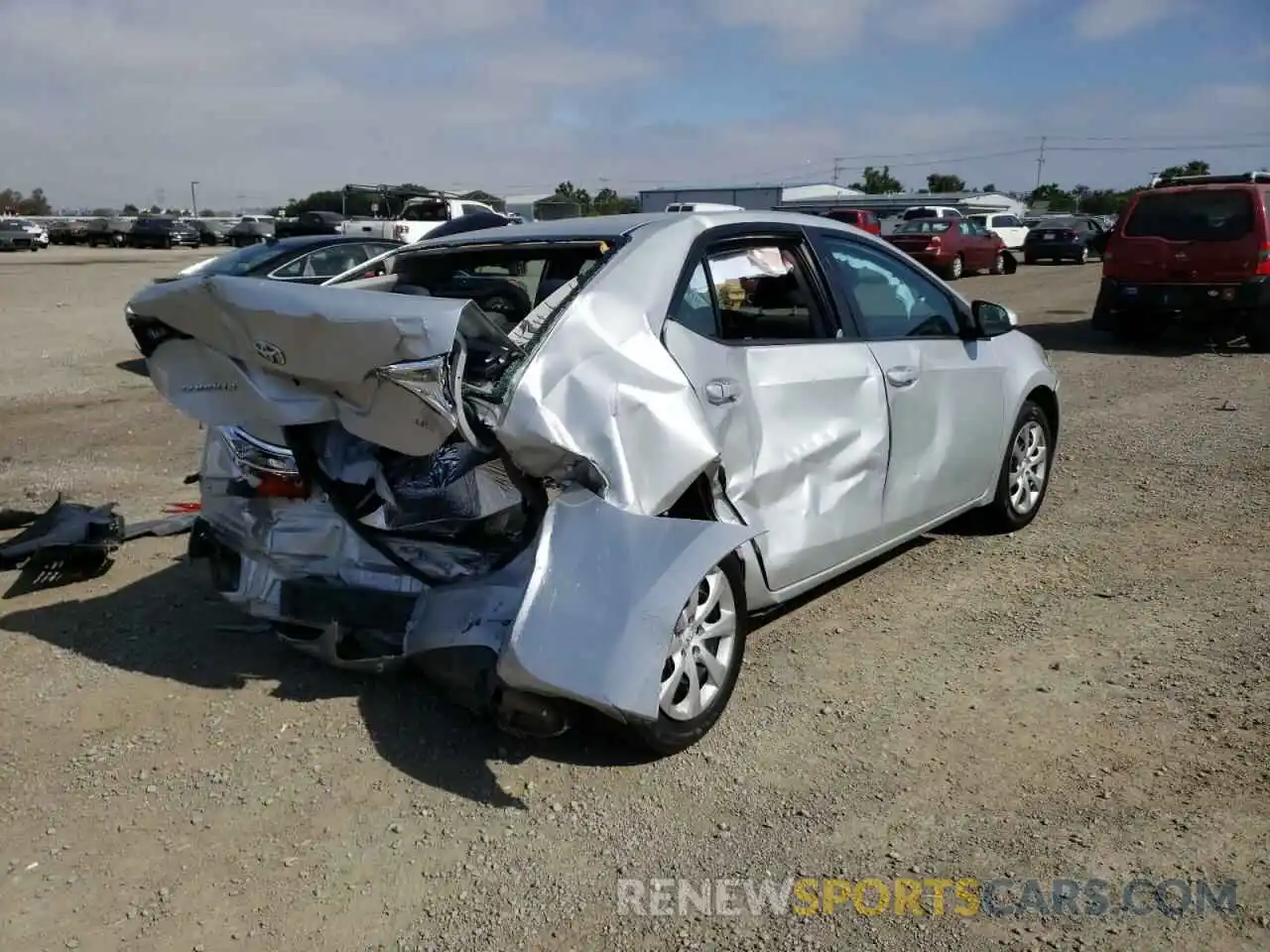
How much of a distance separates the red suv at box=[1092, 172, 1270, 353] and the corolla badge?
11511 millimetres

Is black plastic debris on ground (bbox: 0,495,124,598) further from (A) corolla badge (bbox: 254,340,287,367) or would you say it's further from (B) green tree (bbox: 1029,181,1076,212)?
(B) green tree (bbox: 1029,181,1076,212)

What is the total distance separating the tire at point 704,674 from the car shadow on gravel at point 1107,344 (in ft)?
30.5

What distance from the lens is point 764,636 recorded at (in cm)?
436

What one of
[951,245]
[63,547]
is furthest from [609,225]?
[951,245]

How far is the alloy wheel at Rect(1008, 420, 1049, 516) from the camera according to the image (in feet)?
18.1

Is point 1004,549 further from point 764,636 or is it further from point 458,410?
point 458,410

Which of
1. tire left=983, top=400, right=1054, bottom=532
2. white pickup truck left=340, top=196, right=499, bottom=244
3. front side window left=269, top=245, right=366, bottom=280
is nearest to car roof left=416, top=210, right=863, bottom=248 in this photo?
tire left=983, top=400, right=1054, bottom=532

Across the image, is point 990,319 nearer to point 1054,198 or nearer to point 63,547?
point 63,547

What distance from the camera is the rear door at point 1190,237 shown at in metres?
11.7

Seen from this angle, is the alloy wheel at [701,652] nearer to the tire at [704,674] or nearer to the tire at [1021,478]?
the tire at [704,674]

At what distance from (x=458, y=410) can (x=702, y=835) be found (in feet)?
4.58

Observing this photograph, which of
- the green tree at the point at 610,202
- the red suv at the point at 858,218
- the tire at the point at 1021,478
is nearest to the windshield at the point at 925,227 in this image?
the red suv at the point at 858,218

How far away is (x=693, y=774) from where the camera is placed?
338cm

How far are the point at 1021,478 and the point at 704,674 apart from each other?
278 centimetres
